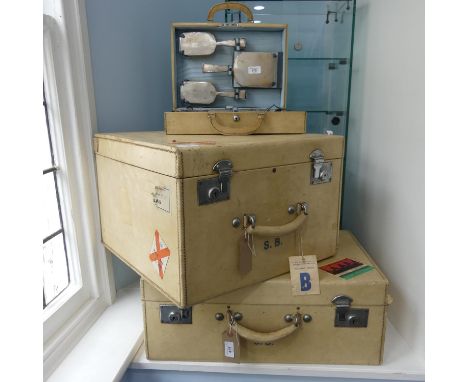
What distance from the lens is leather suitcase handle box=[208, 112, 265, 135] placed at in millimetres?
910

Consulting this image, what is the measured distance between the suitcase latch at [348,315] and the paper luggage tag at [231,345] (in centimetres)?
25

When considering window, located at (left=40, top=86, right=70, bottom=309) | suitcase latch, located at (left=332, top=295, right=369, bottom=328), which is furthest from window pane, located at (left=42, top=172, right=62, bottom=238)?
suitcase latch, located at (left=332, top=295, right=369, bottom=328)

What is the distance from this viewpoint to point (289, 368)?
2.81 feet

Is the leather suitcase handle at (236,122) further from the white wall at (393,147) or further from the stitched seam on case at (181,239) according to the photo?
the white wall at (393,147)

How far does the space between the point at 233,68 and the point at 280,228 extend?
517 mm

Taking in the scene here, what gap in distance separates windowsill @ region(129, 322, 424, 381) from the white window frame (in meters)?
0.21

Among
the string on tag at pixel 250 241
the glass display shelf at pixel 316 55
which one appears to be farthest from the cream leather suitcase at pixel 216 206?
the glass display shelf at pixel 316 55

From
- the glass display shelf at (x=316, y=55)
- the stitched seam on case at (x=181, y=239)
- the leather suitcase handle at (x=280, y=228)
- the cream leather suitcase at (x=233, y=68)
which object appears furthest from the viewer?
the glass display shelf at (x=316, y=55)

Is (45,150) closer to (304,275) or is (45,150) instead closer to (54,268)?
(54,268)

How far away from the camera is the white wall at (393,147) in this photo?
88cm

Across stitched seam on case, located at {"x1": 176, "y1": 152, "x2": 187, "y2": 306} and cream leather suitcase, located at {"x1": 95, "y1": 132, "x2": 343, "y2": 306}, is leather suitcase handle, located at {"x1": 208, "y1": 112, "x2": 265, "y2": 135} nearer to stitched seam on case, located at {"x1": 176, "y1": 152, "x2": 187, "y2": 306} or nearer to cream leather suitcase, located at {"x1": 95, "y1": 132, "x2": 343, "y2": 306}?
cream leather suitcase, located at {"x1": 95, "y1": 132, "x2": 343, "y2": 306}

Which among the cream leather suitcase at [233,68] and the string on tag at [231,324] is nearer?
the string on tag at [231,324]
